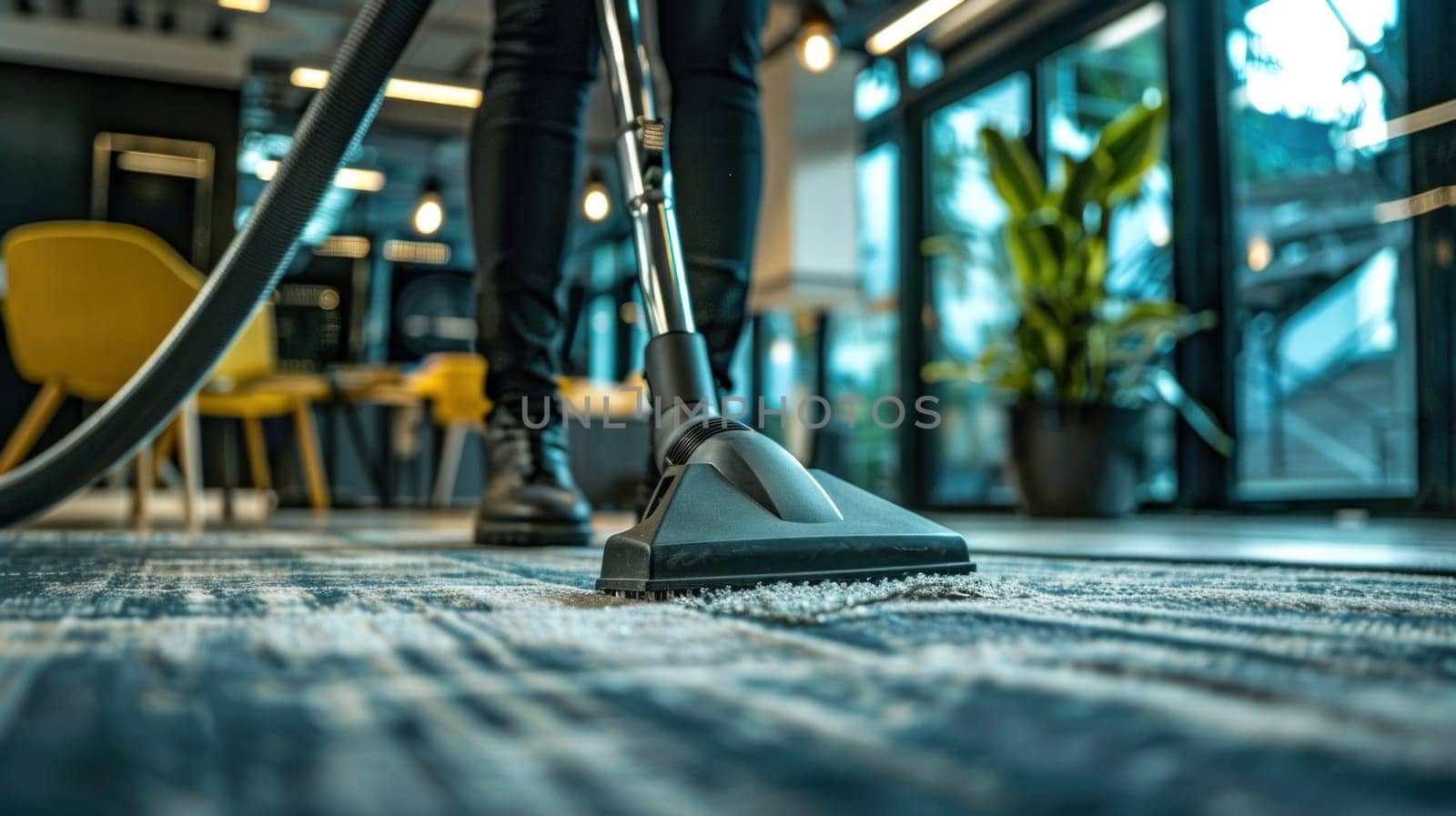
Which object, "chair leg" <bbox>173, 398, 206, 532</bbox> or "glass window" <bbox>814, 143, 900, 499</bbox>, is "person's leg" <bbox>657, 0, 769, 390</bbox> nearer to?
"chair leg" <bbox>173, 398, 206, 532</bbox>

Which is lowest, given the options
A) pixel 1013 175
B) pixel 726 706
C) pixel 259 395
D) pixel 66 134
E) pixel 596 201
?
pixel 726 706

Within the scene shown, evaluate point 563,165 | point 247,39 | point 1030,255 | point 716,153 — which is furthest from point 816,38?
point 716,153

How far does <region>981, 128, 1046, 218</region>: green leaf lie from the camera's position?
3184 mm

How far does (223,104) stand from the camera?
5559 millimetres

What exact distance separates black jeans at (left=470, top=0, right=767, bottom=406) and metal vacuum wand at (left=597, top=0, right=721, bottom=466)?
5.4 inches

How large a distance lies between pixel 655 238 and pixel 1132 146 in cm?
263

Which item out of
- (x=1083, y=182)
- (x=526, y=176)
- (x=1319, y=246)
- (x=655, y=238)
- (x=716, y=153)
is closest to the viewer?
(x=655, y=238)

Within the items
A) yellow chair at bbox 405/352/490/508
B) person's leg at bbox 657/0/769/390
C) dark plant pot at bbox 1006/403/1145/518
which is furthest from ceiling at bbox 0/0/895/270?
person's leg at bbox 657/0/769/390

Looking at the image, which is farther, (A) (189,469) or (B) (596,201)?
(B) (596,201)

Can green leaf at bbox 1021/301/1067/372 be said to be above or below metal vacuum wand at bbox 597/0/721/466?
above

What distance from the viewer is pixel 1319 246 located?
3572mm

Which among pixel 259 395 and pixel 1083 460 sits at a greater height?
pixel 259 395

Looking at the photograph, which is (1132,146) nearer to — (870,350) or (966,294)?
(966,294)

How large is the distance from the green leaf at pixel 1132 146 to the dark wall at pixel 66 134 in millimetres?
4200
